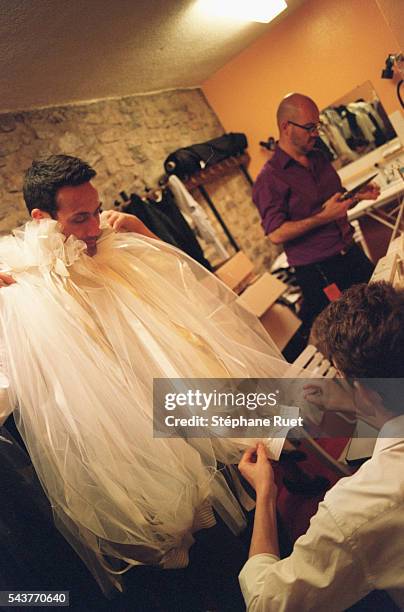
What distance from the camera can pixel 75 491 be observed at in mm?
1114

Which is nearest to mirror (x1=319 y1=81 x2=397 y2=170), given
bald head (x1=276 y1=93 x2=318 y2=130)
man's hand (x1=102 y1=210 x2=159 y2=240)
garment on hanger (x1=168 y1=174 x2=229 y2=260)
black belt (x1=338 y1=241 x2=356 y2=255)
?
garment on hanger (x1=168 y1=174 x2=229 y2=260)

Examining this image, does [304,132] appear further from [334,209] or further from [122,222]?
[122,222]

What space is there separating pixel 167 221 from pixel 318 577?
114 inches

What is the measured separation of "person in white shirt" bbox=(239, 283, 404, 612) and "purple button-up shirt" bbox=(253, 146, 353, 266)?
1399mm

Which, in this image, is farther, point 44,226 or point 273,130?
point 273,130

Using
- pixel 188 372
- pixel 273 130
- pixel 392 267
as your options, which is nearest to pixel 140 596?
pixel 188 372

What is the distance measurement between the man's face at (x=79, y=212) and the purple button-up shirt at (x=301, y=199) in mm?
1274

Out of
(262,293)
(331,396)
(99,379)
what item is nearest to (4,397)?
(99,379)

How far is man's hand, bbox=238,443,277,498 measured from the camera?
3.59 feet

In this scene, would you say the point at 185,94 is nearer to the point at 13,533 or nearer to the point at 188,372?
the point at 188,372

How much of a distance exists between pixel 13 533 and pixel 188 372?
2.17 ft

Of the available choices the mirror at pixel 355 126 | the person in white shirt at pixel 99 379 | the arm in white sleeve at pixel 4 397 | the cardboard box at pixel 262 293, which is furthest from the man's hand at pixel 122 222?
the mirror at pixel 355 126

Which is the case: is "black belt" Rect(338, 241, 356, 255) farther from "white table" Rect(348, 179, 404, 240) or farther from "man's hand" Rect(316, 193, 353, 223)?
"white table" Rect(348, 179, 404, 240)

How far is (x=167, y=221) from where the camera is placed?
134 inches
